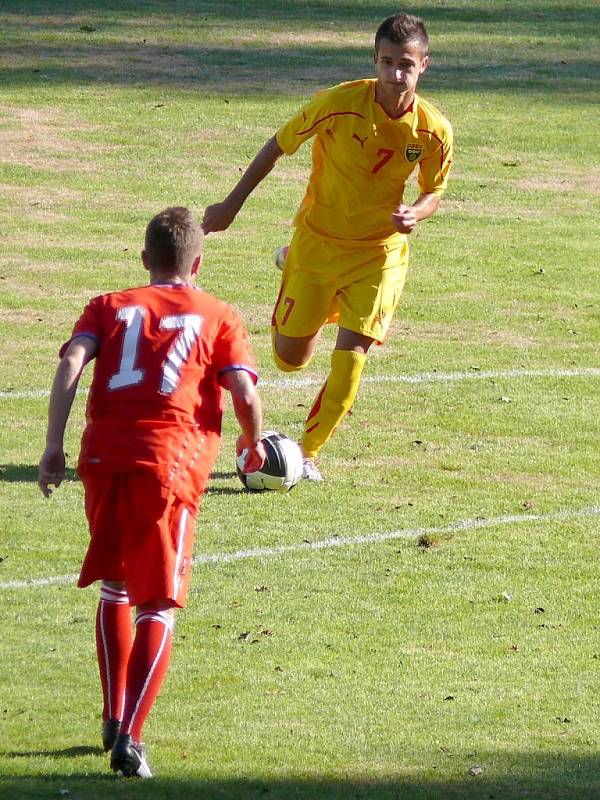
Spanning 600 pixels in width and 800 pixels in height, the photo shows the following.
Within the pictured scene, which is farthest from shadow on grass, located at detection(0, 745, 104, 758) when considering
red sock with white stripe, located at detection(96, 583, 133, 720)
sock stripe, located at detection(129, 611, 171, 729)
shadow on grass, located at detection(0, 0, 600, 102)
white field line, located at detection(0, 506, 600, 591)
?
shadow on grass, located at detection(0, 0, 600, 102)

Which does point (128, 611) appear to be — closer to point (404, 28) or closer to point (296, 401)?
point (404, 28)

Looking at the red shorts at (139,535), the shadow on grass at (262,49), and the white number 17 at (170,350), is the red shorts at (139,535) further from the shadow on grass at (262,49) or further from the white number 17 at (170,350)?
the shadow on grass at (262,49)

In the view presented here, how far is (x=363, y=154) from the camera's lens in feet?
27.6

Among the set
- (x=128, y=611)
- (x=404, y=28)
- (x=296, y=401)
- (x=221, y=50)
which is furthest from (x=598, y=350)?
(x=221, y=50)

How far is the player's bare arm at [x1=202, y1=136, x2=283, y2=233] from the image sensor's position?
7973 millimetres

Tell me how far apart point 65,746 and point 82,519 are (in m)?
2.75

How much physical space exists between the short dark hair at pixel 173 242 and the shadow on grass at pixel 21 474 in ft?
12.0

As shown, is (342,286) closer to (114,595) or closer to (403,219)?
(403,219)

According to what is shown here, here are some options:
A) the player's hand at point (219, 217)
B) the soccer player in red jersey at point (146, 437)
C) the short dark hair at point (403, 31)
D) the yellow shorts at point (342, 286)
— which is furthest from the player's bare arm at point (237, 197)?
the soccer player in red jersey at point (146, 437)

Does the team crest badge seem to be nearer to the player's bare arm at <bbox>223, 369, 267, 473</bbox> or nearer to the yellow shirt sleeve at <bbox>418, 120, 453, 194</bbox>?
the yellow shirt sleeve at <bbox>418, 120, 453, 194</bbox>

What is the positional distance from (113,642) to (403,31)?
393cm

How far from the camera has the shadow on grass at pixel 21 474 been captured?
8.68 m

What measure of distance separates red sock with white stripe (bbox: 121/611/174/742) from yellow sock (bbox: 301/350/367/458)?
11.5ft

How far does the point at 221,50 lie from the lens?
21.8 meters
